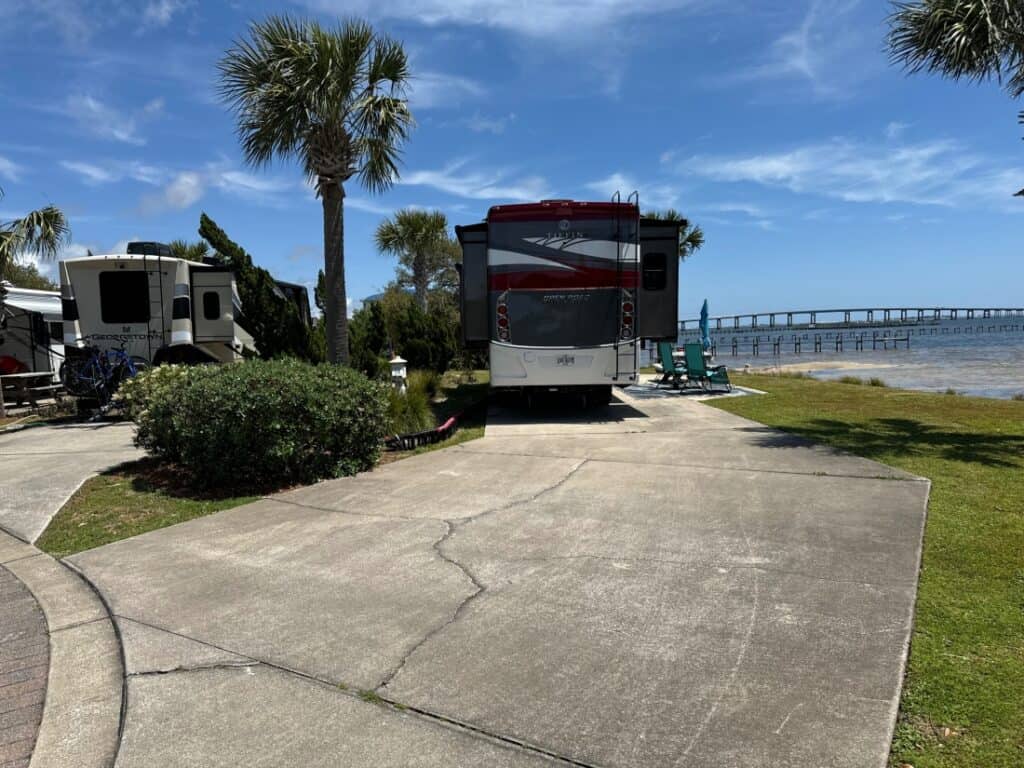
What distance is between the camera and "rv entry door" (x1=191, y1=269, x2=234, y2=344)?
41.9ft

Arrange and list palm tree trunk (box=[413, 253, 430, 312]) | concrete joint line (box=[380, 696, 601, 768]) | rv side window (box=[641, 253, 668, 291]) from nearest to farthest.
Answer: concrete joint line (box=[380, 696, 601, 768]), rv side window (box=[641, 253, 668, 291]), palm tree trunk (box=[413, 253, 430, 312])

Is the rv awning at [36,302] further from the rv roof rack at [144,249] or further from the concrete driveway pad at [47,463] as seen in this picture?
the concrete driveway pad at [47,463]

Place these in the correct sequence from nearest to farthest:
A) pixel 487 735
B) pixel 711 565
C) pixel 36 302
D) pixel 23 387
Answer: pixel 487 735, pixel 711 565, pixel 23 387, pixel 36 302

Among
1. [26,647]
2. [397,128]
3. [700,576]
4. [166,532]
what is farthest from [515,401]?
[26,647]

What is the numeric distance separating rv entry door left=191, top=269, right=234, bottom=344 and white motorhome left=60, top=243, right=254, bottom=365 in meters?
0.02

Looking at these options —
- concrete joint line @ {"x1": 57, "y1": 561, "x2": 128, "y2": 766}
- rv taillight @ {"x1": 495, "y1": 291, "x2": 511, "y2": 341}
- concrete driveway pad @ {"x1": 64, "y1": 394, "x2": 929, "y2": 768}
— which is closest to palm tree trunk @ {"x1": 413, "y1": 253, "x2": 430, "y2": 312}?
rv taillight @ {"x1": 495, "y1": 291, "x2": 511, "y2": 341}

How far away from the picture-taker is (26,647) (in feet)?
11.4

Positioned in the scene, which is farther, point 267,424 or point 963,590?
point 267,424

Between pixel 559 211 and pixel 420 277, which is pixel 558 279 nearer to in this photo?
pixel 559 211

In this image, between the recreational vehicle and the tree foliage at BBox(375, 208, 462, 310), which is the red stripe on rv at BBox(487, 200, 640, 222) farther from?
the tree foliage at BBox(375, 208, 462, 310)

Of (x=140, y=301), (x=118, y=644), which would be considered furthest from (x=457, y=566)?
(x=140, y=301)

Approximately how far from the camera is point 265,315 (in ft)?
41.5

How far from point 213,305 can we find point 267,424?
24.8ft

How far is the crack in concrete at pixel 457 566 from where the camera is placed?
310 centimetres
